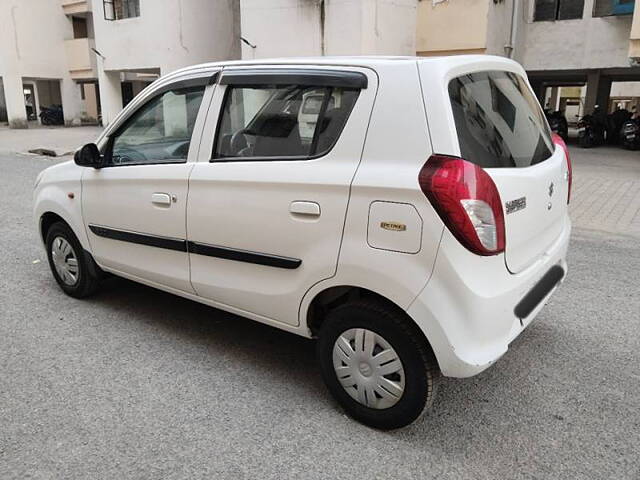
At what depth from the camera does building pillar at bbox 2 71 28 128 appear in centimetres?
2694

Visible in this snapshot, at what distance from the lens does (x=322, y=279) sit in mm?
2840

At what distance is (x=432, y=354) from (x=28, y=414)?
2.18 metres

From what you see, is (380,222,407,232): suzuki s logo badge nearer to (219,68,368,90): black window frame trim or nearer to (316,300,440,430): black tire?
(316,300,440,430): black tire

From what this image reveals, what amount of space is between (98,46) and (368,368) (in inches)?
930

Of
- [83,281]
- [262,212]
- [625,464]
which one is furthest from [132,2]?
[625,464]

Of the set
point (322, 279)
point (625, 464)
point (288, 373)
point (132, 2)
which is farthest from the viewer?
point (132, 2)

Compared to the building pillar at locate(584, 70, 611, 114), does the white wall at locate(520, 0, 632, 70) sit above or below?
above

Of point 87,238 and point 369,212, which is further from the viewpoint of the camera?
point 87,238

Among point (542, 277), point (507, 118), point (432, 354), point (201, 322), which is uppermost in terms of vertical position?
point (507, 118)

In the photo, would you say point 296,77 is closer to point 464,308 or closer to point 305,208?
point 305,208

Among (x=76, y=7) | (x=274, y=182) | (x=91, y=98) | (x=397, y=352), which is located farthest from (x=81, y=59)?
(x=397, y=352)

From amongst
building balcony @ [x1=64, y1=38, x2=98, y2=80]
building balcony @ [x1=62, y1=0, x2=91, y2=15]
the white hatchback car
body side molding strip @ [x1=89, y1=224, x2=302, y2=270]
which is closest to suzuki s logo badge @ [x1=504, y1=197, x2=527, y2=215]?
the white hatchback car

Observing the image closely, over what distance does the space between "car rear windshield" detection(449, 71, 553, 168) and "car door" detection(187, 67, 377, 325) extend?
0.45 metres

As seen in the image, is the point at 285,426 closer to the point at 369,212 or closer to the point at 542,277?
the point at 369,212
